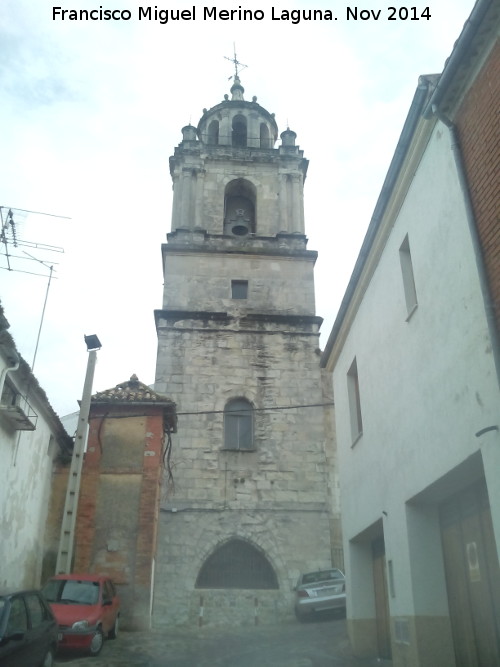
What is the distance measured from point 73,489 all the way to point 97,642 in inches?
115

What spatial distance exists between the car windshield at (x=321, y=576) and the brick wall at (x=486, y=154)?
487 inches

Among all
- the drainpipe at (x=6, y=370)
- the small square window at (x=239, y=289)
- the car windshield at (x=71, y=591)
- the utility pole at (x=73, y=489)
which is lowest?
the car windshield at (x=71, y=591)

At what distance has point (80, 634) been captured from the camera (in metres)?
9.88

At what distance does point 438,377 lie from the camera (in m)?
7.18

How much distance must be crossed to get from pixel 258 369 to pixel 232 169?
944 centimetres

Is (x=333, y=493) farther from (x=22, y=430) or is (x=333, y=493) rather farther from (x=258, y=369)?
(x=22, y=430)

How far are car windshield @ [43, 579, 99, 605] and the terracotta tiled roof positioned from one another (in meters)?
4.74

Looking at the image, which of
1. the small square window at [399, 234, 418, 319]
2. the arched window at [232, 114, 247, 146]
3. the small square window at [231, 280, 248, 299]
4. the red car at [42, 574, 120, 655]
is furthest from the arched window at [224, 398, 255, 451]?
the arched window at [232, 114, 247, 146]

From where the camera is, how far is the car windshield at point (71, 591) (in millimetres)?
10625

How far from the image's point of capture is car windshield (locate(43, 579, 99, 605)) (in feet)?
34.9

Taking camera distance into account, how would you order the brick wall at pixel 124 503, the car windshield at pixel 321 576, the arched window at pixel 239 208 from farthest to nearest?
the arched window at pixel 239 208
the car windshield at pixel 321 576
the brick wall at pixel 124 503

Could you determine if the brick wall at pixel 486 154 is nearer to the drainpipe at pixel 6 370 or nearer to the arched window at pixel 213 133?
the drainpipe at pixel 6 370

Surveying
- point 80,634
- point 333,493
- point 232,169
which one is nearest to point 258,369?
point 333,493

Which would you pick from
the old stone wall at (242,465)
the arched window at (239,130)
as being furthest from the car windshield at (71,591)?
the arched window at (239,130)
